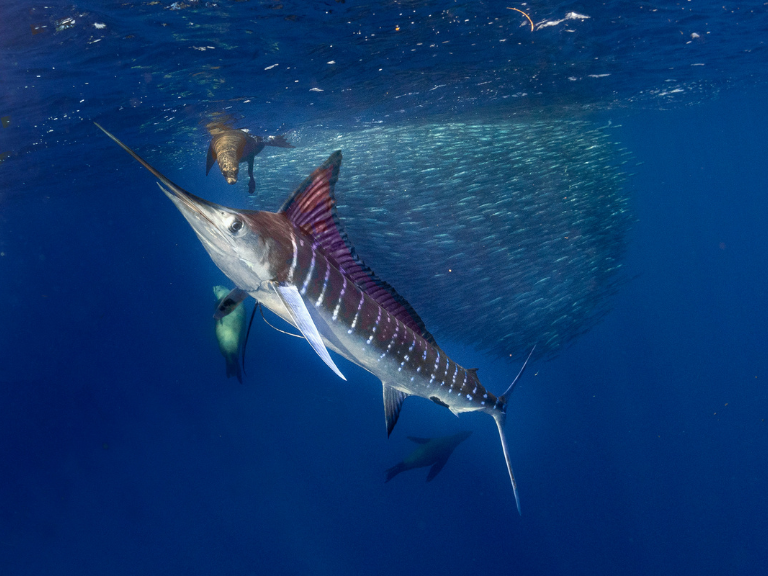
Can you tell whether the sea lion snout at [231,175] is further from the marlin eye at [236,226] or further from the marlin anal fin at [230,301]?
the marlin eye at [236,226]

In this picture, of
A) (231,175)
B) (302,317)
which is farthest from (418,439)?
(302,317)

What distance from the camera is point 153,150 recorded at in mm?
18016

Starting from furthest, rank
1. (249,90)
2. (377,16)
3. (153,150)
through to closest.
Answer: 1. (153,150)
2. (249,90)
3. (377,16)

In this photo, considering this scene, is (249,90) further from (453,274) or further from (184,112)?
(453,274)

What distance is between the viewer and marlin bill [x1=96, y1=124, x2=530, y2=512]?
2215 millimetres

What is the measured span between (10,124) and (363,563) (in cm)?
1622

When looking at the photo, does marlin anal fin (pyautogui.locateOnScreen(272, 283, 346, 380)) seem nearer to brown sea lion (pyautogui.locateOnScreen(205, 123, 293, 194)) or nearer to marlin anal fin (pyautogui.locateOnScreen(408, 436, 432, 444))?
brown sea lion (pyautogui.locateOnScreen(205, 123, 293, 194))

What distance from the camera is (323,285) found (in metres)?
2.58

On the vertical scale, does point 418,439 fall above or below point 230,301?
below

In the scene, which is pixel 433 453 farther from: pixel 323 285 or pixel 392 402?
pixel 323 285

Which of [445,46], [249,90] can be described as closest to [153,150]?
[249,90]

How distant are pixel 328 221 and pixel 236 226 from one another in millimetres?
674

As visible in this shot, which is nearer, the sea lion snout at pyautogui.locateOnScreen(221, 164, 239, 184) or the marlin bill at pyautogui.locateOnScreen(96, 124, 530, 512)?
the marlin bill at pyautogui.locateOnScreen(96, 124, 530, 512)

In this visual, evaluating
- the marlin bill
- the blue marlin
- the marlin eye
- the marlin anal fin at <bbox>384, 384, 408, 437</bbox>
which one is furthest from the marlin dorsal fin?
the blue marlin
